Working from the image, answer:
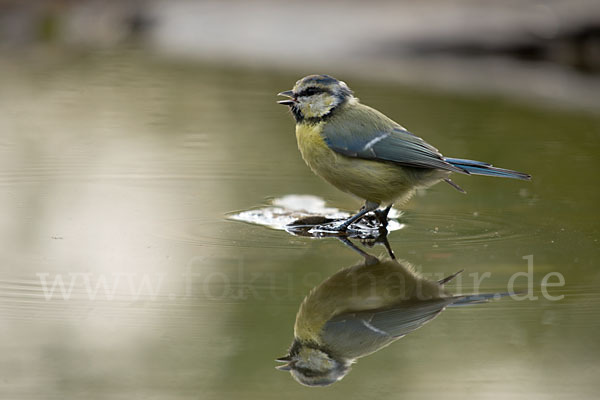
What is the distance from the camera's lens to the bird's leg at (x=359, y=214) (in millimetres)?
4633

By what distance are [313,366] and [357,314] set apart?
1.48 ft

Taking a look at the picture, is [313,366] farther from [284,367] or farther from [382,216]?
[382,216]

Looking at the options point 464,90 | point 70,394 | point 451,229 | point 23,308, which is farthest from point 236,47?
point 70,394

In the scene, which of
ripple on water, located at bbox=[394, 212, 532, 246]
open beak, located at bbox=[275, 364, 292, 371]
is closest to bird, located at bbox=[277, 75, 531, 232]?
ripple on water, located at bbox=[394, 212, 532, 246]

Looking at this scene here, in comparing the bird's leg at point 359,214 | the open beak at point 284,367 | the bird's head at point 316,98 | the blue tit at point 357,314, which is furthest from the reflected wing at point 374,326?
the bird's head at point 316,98

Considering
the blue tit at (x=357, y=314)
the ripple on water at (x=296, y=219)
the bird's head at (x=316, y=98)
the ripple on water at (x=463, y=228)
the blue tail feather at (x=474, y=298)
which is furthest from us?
the bird's head at (x=316, y=98)

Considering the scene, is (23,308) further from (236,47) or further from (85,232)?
(236,47)

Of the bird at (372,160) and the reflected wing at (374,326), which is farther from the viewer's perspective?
the bird at (372,160)

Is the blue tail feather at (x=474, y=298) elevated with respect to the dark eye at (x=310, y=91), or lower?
lower

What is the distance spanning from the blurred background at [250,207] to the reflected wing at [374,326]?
0.06m

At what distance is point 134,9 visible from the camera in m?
13.2

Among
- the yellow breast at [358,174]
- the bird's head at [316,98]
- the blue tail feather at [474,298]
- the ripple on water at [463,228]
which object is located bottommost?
the blue tail feather at [474,298]

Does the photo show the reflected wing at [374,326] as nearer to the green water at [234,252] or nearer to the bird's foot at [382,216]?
the green water at [234,252]

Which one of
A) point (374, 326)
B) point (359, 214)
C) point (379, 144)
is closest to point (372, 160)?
point (379, 144)
